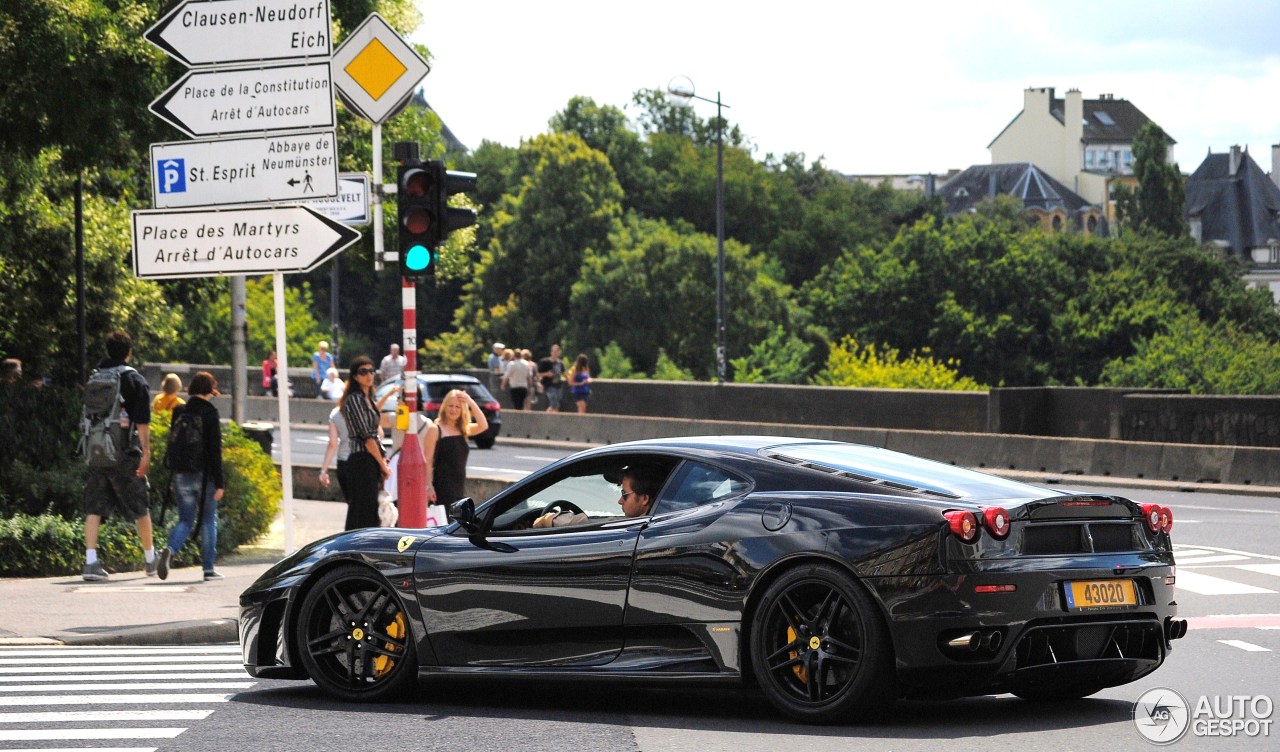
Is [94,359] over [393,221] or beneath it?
beneath

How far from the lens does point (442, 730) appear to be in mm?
7910

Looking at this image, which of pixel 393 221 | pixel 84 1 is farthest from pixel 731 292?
pixel 84 1

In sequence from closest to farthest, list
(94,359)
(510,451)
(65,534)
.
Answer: (65,534) < (94,359) < (510,451)

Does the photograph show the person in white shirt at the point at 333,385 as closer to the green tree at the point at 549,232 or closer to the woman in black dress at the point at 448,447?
the woman in black dress at the point at 448,447

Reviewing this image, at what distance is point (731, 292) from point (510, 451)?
57346mm

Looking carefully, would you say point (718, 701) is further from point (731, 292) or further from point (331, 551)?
point (731, 292)

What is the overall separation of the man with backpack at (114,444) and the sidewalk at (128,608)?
53 centimetres

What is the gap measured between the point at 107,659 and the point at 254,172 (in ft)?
13.1

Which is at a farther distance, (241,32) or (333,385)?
(333,385)

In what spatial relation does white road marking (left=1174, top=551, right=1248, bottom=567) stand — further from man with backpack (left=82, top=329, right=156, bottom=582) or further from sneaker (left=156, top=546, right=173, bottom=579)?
man with backpack (left=82, top=329, right=156, bottom=582)

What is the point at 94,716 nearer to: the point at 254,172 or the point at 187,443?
the point at 254,172

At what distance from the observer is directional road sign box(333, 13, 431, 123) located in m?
15.8

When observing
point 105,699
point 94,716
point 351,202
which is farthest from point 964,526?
point 351,202

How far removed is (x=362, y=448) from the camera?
15.9 metres
